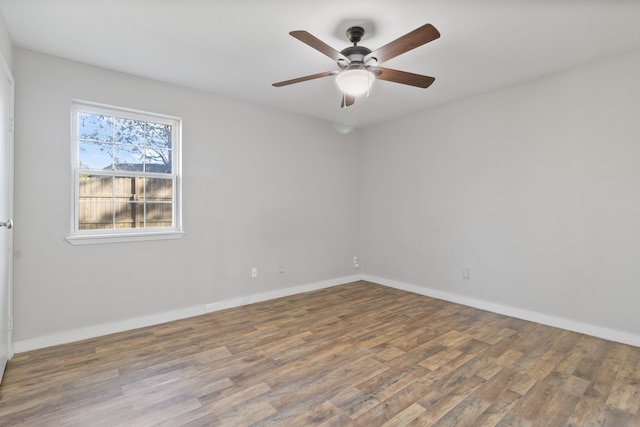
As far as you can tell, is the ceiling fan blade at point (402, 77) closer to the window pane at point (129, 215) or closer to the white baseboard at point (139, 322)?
the window pane at point (129, 215)

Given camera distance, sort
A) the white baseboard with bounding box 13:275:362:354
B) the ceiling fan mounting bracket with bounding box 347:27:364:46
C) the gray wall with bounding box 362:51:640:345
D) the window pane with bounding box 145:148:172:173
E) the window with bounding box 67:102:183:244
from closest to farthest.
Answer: the ceiling fan mounting bracket with bounding box 347:27:364:46, the white baseboard with bounding box 13:275:362:354, the gray wall with bounding box 362:51:640:345, the window with bounding box 67:102:183:244, the window pane with bounding box 145:148:172:173

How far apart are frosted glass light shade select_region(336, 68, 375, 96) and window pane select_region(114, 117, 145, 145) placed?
2.23 meters

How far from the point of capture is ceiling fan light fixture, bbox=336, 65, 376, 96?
2293 millimetres

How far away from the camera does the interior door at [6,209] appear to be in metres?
2.14

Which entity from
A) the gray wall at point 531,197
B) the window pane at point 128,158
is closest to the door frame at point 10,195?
the window pane at point 128,158

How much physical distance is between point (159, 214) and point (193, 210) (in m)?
0.35

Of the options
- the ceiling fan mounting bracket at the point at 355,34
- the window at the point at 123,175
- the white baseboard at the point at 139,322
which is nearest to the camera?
the ceiling fan mounting bracket at the point at 355,34

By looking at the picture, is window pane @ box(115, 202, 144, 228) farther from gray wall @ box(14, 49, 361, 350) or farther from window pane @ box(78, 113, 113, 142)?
window pane @ box(78, 113, 113, 142)

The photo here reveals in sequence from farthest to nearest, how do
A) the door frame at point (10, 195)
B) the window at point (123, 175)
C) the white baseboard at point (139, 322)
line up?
the window at point (123, 175) < the white baseboard at point (139, 322) < the door frame at point (10, 195)

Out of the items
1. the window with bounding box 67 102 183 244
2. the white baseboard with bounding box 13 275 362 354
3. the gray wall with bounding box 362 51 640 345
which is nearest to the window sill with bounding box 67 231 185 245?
the window with bounding box 67 102 183 244

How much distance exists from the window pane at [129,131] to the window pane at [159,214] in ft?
2.22

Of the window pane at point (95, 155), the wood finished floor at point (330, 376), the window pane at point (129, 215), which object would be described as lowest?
the wood finished floor at point (330, 376)

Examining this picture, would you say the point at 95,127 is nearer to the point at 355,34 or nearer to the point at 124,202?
the point at 124,202

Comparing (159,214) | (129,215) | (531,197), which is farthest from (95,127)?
(531,197)
